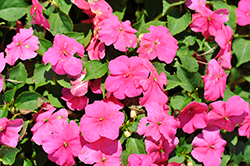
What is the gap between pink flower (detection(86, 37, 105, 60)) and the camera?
3.74 feet

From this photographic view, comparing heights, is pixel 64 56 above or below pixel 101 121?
above

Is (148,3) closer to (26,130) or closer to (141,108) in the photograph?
(141,108)

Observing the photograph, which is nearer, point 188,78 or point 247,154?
point 188,78

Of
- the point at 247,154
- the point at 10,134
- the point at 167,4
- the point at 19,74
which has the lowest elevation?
the point at 247,154

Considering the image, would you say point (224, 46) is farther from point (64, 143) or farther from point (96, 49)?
point (64, 143)

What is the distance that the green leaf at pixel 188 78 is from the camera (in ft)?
3.99

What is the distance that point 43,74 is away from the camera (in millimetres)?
1185

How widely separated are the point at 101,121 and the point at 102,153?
4.9 inches

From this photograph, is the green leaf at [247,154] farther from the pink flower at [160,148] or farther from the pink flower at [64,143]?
the pink flower at [64,143]

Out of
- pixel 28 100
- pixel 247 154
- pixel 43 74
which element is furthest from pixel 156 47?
pixel 247 154

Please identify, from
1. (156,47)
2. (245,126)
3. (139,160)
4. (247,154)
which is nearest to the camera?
(139,160)

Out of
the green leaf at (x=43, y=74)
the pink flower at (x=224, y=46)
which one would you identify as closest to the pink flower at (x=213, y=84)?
the pink flower at (x=224, y=46)

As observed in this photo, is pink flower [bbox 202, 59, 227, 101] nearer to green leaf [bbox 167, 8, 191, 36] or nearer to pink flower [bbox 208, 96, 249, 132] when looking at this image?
pink flower [bbox 208, 96, 249, 132]

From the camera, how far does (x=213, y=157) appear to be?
3.86 feet
